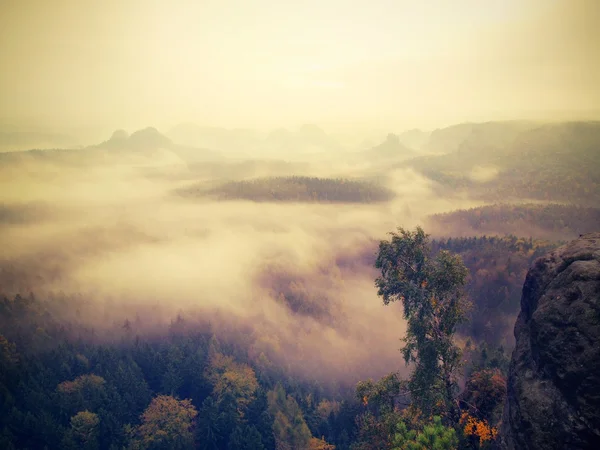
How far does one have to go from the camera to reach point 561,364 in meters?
21.5

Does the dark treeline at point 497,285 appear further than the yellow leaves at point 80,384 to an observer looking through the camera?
Yes

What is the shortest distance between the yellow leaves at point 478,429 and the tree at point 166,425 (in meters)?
60.8

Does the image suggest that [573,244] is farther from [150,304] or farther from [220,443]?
[150,304]

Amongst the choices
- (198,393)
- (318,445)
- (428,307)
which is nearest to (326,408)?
(318,445)

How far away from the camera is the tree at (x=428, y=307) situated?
97.7ft

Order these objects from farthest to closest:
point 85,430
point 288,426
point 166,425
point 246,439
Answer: point 288,426 → point 166,425 → point 85,430 → point 246,439

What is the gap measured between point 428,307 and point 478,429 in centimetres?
1114

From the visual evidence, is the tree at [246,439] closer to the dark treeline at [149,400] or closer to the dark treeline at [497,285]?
the dark treeline at [149,400]

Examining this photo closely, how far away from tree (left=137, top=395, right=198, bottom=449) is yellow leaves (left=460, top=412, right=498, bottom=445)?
60.8 m

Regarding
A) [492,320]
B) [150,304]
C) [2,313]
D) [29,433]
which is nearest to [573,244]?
[29,433]

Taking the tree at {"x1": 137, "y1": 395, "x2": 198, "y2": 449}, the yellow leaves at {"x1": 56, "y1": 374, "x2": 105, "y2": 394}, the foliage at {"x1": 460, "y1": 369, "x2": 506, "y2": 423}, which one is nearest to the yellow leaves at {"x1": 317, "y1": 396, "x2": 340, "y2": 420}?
the tree at {"x1": 137, "y1": 395, "x2": 198, "y2": 449}

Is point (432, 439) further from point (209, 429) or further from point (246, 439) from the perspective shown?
point (209, 429)

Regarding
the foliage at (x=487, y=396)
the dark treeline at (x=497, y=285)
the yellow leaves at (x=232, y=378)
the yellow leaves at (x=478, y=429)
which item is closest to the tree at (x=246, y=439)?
the yellow leaves at (x=232, y=378)

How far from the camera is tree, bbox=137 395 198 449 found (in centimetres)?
6869
